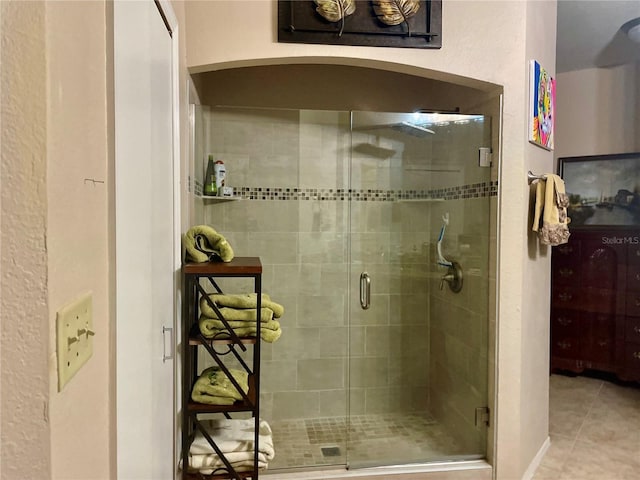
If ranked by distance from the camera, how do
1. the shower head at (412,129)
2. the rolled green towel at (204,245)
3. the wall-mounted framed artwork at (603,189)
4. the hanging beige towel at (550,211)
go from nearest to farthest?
→ 1. the rolled green towel at (204,245)
2. the hanging beige towel at (550,211)
3. the shower head at (412,129)
4. the wall-mounted framed artwork at (603,189)

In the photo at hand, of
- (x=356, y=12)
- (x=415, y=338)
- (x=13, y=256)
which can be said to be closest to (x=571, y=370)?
(x=415, y=338)

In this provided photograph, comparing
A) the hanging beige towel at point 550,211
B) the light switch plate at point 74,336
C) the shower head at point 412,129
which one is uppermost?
the shower head at point 412,129

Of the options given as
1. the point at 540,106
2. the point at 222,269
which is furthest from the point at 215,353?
the point at 540,106

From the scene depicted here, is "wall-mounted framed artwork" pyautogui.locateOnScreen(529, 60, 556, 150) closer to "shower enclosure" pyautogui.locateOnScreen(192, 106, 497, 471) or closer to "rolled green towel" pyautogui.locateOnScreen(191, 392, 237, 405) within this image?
"shower enclosure" pyautogui.locateOnScreen(192, 106, 497, 471)

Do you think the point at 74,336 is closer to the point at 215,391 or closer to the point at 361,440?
the point at 215,391

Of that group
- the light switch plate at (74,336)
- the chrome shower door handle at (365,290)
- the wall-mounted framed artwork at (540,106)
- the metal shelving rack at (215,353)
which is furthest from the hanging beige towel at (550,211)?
the light switch plate at (74,336)

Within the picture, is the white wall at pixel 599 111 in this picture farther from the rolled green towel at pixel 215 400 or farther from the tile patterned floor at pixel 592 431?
the rolled green towel at pixel 215 400

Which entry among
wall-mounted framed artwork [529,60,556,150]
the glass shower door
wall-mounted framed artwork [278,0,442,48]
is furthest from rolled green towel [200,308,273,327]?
wall-mounted framed artwork [529,60,556,150]

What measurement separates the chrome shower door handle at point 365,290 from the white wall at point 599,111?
237 cm

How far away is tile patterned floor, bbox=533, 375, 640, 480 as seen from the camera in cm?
246

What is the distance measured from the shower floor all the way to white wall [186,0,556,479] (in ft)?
A: 1.32

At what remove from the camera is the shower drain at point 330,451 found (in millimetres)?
2447

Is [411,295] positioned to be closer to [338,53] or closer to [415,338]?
[415,338]

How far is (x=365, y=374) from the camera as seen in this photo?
2998mm
